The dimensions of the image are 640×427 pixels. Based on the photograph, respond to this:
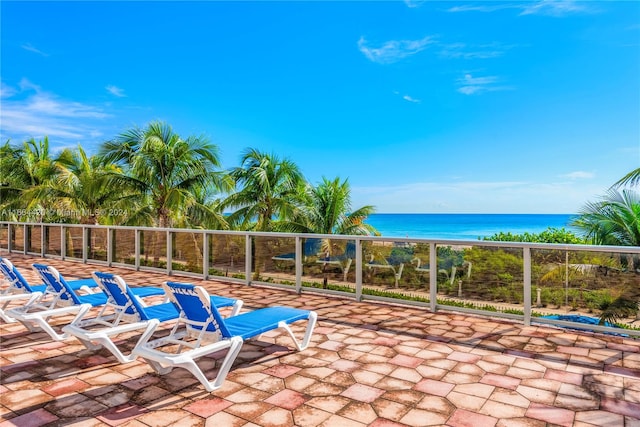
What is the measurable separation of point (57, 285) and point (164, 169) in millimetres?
9617

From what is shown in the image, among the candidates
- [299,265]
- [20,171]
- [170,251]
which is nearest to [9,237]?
[20,171]

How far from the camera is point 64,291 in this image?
5363mm

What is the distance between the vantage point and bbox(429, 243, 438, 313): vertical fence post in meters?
6.88

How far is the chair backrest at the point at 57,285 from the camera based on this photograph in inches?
206

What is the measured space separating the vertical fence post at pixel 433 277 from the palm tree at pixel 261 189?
9290mm

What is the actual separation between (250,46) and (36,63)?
13766 mm

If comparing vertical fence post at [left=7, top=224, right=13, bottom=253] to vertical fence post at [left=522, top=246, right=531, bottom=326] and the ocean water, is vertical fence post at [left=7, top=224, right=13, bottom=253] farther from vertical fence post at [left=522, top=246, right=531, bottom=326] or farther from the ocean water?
the ocean water

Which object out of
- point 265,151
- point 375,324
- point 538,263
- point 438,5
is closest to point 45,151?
point 265,151

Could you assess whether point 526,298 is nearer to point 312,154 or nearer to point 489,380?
point 489,380

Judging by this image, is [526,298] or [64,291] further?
[526,298]

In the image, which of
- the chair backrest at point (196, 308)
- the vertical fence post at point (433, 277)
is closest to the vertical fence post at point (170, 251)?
the vertical fence post at point (433, 277)

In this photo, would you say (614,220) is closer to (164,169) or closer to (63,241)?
(164,169)

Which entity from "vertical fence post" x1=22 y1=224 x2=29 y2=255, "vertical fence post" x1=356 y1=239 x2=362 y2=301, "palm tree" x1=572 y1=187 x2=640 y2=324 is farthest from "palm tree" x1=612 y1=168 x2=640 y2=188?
"vertical fence post" x1=22 y1=224 x2=29 y2=255

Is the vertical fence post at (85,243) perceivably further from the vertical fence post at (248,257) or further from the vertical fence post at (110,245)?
the vertical fence post at (248,257)
